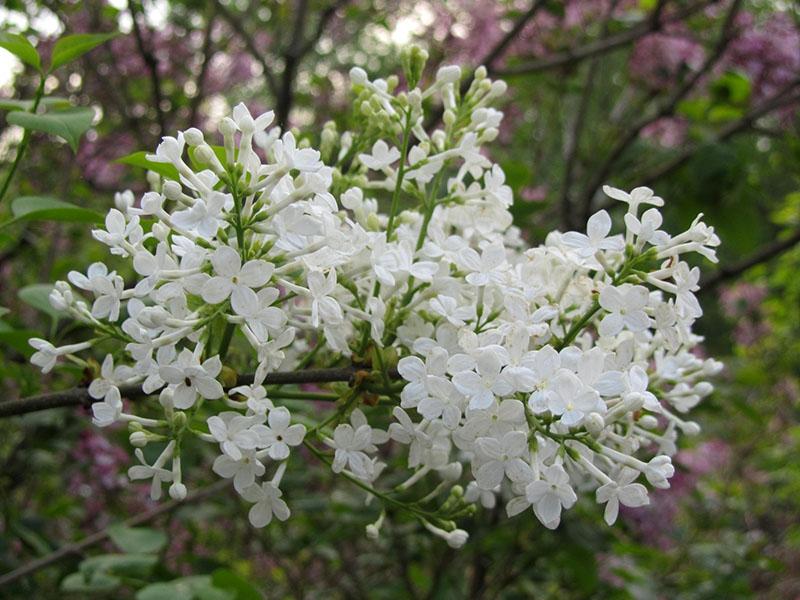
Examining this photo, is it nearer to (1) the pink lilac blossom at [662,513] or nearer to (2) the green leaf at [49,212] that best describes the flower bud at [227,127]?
(2) the green leaf at [49,212]

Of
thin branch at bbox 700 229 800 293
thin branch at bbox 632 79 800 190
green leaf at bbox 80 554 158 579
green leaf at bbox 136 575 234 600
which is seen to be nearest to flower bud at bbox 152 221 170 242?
green leaf at bbox 136 575 234 600

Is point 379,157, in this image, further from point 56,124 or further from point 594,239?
point 56,124

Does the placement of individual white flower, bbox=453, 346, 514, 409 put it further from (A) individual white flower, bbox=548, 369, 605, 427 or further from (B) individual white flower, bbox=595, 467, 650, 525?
(B) individual white flower, bbox=595, 467, 650, 525

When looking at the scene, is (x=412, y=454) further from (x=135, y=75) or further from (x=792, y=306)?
(x=792, y=306)

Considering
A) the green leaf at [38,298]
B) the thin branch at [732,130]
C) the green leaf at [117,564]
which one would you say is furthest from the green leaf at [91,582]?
the thin branch at [732,130]

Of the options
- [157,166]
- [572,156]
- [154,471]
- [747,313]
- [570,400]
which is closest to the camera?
[570,400]

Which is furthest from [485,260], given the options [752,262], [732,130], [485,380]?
[732,130]
